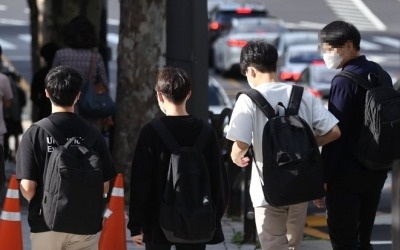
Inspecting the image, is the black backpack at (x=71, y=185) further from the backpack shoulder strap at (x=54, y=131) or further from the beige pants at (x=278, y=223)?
the beige pants at (x=278, y=223)

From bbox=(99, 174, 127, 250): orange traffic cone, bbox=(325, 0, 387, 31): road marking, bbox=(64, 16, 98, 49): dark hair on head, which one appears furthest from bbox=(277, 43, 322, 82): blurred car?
bbox=(99, 174, 127, 250): orange traffic cone

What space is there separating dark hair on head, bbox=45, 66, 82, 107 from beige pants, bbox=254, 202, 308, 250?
133 cm

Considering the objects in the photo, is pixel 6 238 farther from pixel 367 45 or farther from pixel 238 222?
pixel 367 45

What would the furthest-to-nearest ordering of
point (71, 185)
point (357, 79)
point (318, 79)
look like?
point (318, 79)
point (357, 79)
point (71, 185)

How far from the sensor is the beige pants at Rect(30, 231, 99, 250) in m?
6.10

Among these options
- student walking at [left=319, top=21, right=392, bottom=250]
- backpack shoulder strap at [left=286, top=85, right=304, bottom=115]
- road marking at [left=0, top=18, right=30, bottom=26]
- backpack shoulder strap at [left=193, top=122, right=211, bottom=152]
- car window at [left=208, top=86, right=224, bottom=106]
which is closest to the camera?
backpack shoulder strap at [left=193, top=122, right=211, bottom=152]

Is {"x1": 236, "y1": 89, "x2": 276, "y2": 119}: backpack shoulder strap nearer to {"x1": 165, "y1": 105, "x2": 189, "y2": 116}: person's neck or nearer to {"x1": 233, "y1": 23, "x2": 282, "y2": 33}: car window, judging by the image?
{"x1": 165, "y1": 105, "x2": 189, "y2": 116}: person's neck

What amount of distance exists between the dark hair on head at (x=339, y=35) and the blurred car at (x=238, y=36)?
78.5ft

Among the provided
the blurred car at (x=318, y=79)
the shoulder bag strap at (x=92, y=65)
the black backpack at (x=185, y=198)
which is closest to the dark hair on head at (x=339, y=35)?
the black backpack at (x=185, y=198)

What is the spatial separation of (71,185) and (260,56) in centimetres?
137

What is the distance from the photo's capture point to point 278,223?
655 cm

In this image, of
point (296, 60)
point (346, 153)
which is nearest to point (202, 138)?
point (346, 153)

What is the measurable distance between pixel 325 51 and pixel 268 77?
63 cm

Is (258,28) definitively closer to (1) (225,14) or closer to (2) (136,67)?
(1) (225,14)
